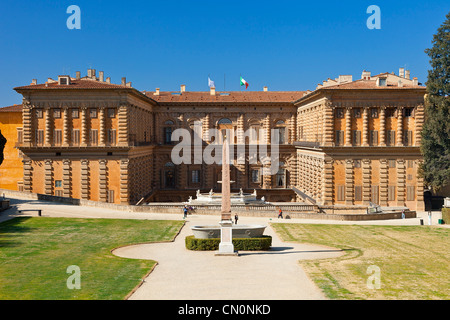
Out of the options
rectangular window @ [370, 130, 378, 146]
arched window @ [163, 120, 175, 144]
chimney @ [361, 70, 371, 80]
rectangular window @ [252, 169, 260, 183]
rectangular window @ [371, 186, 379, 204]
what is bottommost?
rectangular window @ [371, 186, 379, 204]

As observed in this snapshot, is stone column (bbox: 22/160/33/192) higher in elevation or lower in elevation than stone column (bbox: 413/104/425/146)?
lower

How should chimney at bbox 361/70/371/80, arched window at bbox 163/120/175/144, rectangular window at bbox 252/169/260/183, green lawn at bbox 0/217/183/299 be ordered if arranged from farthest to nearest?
arched window at bbox 163/120/175/144, rectangular window at bbox 252/169/260/183, chimney at bbox 361/70/371/80, green lawn at bbox 0/217/183/299

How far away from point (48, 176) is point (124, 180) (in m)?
8.55

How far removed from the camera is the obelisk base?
31938 millimetres

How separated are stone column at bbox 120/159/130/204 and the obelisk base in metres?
26.0

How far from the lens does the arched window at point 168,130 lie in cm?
7712

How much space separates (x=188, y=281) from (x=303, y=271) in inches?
259

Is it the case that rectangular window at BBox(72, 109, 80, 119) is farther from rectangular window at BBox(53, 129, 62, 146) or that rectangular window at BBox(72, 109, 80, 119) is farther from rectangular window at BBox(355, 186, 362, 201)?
rectangular window at BBox(355, 186, 362, 201)

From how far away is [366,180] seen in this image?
2264 inches

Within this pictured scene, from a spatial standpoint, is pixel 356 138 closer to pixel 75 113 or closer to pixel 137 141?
pixel 137 141

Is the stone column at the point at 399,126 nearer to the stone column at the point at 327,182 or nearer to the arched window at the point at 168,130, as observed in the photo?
the stone column at the point at 327,182

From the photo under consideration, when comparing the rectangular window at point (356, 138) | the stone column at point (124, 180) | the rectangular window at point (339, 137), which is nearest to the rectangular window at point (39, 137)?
the stone column at point (124, 180)

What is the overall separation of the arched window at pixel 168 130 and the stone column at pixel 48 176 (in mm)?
23836

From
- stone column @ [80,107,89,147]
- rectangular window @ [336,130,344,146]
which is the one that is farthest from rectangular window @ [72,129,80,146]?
rectangular window @ [336,130,344,146]
